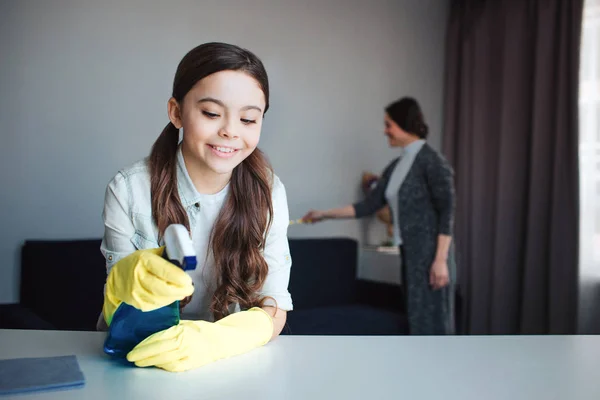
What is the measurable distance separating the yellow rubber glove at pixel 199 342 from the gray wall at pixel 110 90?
1.50m

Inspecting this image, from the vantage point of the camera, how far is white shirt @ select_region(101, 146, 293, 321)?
1.08 meters

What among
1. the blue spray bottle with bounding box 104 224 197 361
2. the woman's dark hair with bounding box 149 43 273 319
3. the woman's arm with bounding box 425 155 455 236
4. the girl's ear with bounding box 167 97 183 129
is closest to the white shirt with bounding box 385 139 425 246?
the woman's arm with bounding box 425 155 455 236

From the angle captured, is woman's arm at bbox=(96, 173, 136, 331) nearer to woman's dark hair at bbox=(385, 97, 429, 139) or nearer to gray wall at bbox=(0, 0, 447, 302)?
gray wall at bbox=(0, 0, 447, 302)

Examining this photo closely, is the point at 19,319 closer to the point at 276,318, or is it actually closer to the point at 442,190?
the point at 276,318

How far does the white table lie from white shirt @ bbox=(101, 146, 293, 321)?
139 mm

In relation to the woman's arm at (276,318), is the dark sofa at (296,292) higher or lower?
lower

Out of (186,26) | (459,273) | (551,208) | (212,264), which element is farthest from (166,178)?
(459,273)

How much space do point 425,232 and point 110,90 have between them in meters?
1.36

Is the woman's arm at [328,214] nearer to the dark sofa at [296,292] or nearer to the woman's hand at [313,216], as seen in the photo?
the woman's hand at [313,216]

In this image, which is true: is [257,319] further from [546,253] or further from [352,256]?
[546,253]

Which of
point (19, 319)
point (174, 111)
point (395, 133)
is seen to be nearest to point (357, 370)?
point (174, 111)

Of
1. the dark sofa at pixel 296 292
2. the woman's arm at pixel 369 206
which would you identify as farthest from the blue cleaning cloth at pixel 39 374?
the woman's arm at pixel 369 206

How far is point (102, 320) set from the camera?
1.07 metres

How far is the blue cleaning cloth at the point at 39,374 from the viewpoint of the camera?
758mm
